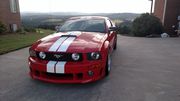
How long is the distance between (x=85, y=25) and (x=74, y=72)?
197cm

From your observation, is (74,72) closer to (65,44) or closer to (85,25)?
(65,44)

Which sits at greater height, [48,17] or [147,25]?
[48,17]

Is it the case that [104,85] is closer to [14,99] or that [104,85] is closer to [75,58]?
[75,58]

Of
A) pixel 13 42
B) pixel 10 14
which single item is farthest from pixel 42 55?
pixel 10 14

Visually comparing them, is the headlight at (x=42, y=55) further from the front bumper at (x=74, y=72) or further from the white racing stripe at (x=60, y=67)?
the white racing stripe at (x=60, y=67)

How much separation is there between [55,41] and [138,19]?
1413cm

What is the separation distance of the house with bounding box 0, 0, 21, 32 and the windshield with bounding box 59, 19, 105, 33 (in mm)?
9493

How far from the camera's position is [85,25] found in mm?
5137

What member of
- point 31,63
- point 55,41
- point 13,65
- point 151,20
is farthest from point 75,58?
point 151,20

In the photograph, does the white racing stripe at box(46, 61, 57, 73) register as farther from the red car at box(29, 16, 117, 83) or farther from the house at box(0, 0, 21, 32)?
the house at box(0, 0, 21, 32)

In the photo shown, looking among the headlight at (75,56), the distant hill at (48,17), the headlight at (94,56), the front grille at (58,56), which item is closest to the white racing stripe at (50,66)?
the front grille at (58,56)

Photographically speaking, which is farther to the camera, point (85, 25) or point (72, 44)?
point (85, 25)

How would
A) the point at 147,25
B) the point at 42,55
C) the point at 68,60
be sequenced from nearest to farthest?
the point at 68,60, the point at 42,55, the point at 147,25

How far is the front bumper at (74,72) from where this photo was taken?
3473mm
